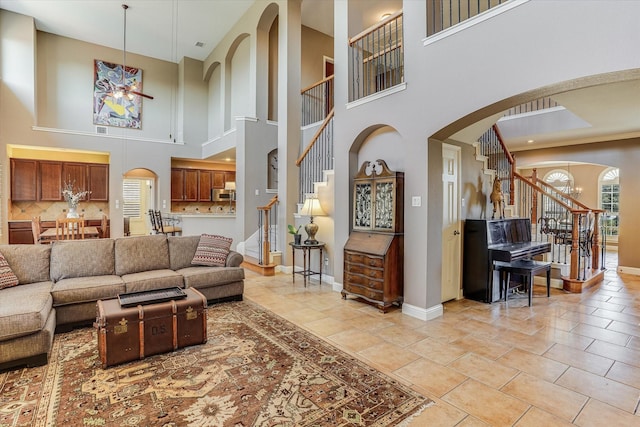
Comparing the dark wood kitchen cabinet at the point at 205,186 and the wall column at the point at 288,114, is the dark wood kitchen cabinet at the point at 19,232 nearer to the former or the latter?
the dark wood kitchen cabinet at the point at 205,186

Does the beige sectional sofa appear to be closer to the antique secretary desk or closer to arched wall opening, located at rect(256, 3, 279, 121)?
the antique secretary desk

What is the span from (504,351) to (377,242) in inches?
68.0

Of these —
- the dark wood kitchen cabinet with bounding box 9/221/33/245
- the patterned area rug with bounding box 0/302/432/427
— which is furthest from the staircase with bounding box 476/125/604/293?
the dark wood kitchen cabinet with bounding box 9/221/33/245

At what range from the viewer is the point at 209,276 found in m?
4.05

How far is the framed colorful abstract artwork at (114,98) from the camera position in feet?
29.1

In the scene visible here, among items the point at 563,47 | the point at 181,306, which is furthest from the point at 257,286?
the point at 563,47

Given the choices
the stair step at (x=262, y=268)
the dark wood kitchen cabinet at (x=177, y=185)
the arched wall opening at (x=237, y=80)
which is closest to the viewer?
the stair step at (x=262, y=268)

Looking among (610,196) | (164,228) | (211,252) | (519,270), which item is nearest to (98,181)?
(164,228)

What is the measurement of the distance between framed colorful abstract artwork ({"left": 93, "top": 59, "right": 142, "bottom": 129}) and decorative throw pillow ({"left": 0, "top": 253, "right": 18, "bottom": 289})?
6.71 metres

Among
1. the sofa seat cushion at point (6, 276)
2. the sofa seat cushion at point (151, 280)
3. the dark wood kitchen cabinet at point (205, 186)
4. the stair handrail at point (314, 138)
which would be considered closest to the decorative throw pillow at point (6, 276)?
the sofa seat cushion at point (6, 276)

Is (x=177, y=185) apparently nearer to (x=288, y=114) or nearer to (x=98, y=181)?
(x=98, y=181)

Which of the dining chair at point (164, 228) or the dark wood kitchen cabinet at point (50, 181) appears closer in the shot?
the dining chair at point (164, 228)

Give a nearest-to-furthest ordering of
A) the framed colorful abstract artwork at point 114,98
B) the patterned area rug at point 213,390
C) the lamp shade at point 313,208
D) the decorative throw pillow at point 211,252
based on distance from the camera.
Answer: the patterned area rug at point 213,390
the decorative throw pillow at point 211,252
the lamp shade at point 313,208
the framed colorful abstract artwork at point 114,98

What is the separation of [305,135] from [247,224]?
232cm
